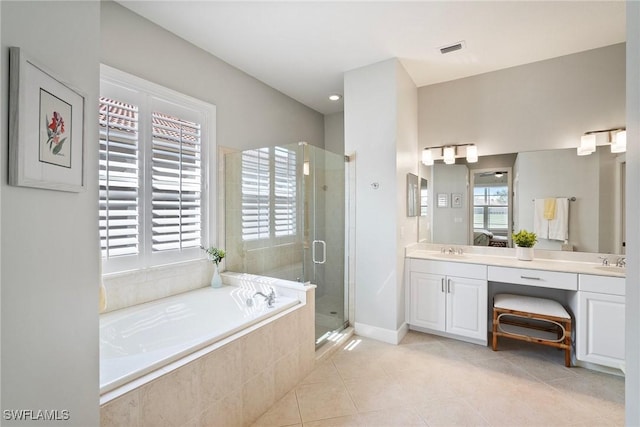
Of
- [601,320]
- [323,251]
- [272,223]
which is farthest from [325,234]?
[601,320]

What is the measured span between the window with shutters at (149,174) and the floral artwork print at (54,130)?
1.38 m

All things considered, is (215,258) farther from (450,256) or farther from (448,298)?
(450,256)

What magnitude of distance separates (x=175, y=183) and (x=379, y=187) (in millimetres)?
1919

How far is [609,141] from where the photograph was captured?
260cm

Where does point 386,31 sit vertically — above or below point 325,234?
above

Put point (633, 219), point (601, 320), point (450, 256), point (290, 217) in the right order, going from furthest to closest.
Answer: point (450, 256) → point (290, 217) → point (601, 320) → point (633, 219)

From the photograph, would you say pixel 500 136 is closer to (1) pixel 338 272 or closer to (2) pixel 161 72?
(1) pixel 338 272

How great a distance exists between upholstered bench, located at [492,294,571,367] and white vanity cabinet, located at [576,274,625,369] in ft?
0.31

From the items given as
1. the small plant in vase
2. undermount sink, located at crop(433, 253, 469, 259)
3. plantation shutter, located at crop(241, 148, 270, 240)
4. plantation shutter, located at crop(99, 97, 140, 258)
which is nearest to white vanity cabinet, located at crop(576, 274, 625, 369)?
undermount sink, located at crop(433, 253, 469, 259)

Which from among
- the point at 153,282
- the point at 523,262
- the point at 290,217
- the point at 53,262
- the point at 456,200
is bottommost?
the point at 153,282

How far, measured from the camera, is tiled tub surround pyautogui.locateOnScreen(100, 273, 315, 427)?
4.15ft

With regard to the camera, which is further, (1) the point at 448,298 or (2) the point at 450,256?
(2) the point at 450,256

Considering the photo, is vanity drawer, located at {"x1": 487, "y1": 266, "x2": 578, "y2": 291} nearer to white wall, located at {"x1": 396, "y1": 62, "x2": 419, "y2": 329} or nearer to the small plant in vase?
white wall, located at {"x1": 396, "y1": 62, "x2": 419, "y2": 329}

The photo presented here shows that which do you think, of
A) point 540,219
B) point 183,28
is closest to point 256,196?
point 183,28
